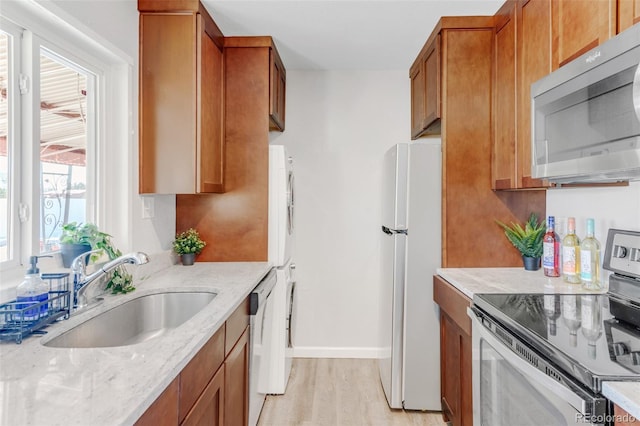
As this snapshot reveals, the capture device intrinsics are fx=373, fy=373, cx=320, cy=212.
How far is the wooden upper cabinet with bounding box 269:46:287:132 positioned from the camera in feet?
8.20

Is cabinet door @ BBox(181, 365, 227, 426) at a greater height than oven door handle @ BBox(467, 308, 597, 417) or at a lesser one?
lesser

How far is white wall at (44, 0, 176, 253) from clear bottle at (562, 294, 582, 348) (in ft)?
6.48

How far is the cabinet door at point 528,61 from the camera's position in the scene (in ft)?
5.45

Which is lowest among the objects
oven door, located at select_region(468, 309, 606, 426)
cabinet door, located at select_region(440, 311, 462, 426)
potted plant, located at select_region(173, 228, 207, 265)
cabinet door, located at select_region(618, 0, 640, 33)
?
cabinet door, located at select_region(440, 311, 462, 426)

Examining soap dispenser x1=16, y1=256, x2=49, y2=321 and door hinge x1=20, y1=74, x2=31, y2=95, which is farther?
door hinge x1=20, y1=74, x2=31, y2=95

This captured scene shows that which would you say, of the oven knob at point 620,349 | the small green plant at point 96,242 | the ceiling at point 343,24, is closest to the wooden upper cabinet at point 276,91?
the ceiling at point 343,24

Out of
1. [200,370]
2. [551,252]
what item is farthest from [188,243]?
[551,252]

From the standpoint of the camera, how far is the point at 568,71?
1.33 metres

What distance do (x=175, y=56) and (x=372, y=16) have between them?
1.19 m

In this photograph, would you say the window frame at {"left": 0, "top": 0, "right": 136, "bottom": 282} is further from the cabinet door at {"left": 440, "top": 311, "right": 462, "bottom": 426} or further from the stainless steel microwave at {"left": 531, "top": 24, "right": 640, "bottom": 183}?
the stainless steel microwave at {"left": 531, "top": 24, "right": 640, "bottom": 183}

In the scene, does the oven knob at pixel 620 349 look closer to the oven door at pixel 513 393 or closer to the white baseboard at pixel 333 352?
the oven door at pixel 513 393

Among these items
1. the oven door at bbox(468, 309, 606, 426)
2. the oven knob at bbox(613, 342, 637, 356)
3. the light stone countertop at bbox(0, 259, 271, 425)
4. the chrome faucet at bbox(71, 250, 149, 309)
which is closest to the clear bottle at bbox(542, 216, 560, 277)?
the oven door at bbox(468, 309, 606, 426)

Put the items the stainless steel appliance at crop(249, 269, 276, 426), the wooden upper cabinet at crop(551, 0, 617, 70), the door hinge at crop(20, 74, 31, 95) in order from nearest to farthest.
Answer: the wooden upper cabinet at crop(551, 0, 617, 70)
the door hinge at crop(20, 74, 31, 95)
the stainless steel appliance at crop(249, 269, 276, 426)

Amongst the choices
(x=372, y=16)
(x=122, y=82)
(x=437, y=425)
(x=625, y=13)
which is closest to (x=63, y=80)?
(x=122, y=82)
